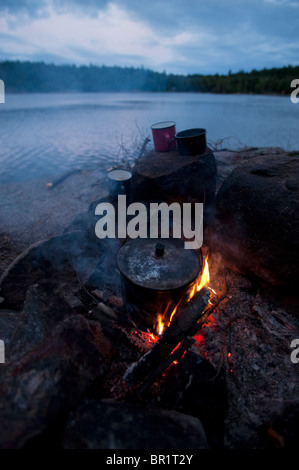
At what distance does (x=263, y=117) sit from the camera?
12.4 meters

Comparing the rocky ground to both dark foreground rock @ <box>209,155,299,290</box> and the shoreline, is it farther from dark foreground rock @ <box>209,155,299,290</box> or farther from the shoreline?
the shoreline

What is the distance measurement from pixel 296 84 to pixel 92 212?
19.8 m

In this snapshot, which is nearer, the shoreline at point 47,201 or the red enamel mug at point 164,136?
the red enamel mug at point 164,136

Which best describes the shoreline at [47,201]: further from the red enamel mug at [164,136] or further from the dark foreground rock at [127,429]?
the dark foreground rock at [127,429]

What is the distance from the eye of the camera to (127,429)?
1.70 metres

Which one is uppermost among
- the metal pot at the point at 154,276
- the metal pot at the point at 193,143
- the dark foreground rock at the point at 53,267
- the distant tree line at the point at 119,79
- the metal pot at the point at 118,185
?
the distant tree line at the point at 119,79

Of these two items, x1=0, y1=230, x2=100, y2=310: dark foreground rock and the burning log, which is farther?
x1=0, y1=230, x2=100, y2=310: dark foreground rock

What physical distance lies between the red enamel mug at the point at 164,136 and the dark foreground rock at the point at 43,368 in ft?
11.6

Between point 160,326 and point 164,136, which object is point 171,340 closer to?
point 160,326

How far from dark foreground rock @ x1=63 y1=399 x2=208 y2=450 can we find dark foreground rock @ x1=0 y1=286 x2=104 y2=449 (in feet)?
0.54

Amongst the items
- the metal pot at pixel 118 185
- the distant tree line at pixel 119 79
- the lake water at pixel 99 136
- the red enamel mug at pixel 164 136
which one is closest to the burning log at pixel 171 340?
the metal pot at pixel 118 185

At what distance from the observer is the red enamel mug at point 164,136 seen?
4.41 metres

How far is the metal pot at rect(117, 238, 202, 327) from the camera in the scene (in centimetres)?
246

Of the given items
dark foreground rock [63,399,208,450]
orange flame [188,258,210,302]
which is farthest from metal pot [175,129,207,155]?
dark foreground rock [63,399,208,450]
